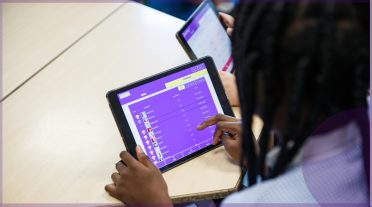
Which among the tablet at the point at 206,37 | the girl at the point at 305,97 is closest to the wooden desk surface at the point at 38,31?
the tablet at the point at 206,37

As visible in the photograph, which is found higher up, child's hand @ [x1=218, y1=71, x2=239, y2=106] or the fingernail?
the fingernail

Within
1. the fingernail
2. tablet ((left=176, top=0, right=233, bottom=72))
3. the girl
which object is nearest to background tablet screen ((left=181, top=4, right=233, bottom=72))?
tablet ((left=176, top=0, right=233, bottom=72))

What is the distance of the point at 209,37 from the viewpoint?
48.1 inches

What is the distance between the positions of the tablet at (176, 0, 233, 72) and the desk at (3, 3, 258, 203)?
15cm

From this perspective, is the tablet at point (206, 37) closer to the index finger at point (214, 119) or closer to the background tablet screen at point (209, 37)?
the background tablet screen at point (209, 37)

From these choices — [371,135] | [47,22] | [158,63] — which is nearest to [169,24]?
[158,63]

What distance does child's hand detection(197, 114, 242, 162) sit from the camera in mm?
999

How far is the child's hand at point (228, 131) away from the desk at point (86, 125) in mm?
32

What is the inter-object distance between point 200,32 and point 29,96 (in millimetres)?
526

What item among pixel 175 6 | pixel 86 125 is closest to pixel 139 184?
pixel 86 125

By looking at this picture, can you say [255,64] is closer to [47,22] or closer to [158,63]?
[158,63]

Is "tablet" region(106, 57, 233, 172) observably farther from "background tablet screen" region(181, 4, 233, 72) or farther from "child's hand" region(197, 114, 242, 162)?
"background tablet screen" region(181, 4, 233, 72)

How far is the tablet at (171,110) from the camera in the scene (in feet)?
3.13

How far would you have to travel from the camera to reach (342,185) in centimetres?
74
